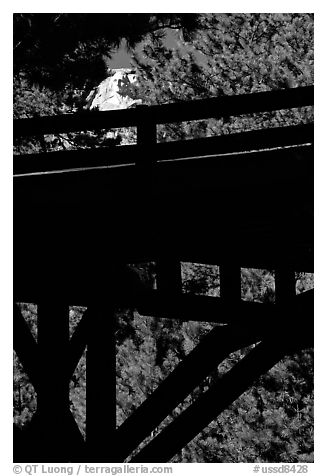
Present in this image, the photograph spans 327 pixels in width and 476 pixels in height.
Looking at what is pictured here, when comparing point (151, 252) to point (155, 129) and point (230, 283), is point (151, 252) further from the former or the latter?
point (155, 129)

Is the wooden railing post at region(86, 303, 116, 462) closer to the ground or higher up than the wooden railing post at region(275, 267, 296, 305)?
closer to the ground

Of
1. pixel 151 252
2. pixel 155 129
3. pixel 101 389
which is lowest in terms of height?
pixel 101 389

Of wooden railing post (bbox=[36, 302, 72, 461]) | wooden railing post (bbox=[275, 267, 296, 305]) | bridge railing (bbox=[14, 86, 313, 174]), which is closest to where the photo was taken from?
bridge railing (bbox=[14, 86, 313, 174])

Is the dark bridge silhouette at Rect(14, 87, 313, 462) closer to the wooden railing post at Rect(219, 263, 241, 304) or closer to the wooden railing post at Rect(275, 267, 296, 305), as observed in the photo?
the wooden railing post at Rect(219, 263, 241, 304)

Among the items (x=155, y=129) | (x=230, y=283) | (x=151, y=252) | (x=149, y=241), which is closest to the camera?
(x=155, y=129)

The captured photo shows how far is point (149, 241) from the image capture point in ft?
23.8

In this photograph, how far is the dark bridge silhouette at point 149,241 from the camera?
7.03 meters

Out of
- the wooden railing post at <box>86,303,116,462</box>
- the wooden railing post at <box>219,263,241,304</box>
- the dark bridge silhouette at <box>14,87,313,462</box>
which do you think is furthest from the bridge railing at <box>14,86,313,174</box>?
the wooden railing post at <box>86,303,116,462</box>

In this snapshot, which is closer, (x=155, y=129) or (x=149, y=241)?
(x=155, y=129)

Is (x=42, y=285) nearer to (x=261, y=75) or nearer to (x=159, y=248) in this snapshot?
(x=159, y=248)

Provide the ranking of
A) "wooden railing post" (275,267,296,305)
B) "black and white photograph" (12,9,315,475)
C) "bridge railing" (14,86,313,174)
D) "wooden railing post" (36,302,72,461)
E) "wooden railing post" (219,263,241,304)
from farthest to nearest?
"wooden railing post" (275,267,296,305)
"wooden railing post" (219,263,241,304)
"wooden railing post" (36,302,72,461)
"black and white photograph" (12,9,315,475)
"bridge railing" (14,86,313,174)

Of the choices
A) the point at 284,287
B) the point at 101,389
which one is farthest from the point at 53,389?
the point at 284,287

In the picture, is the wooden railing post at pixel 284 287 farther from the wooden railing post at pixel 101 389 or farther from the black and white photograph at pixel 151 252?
the wooden railing post at pixel 101 389

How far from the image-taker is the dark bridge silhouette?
703 cm
